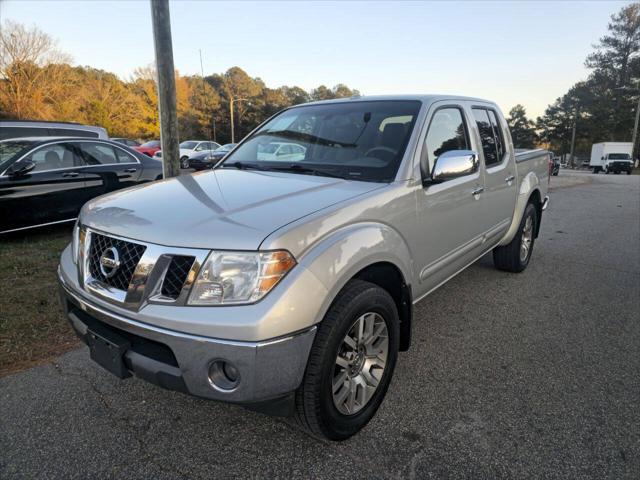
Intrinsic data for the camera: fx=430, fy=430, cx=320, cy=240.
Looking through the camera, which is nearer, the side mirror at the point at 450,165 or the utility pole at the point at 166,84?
the side mirror at the point at 450,165

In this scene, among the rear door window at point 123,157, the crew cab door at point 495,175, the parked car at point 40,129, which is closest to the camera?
the crew cab door at point 495,175

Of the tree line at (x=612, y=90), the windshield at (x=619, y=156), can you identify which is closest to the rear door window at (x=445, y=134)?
the windshield at (x=619, y=156)

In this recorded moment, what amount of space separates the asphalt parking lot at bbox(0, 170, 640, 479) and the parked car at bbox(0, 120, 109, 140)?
6.55 m

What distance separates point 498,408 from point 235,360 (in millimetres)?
1652

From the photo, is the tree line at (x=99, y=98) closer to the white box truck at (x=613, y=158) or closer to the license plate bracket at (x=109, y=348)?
the license plate bracket at (x=109, y=348)

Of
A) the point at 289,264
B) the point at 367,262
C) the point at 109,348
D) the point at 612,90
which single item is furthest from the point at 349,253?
the point at 612,90

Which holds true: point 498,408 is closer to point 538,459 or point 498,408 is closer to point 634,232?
point 538,459

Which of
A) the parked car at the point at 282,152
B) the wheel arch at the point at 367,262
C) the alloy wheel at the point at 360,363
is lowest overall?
the alloy wheel at the point at 360,363

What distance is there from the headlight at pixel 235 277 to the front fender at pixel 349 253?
15cm

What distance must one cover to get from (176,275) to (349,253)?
0.79m

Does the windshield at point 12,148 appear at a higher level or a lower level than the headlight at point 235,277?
higher

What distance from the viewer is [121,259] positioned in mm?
1995

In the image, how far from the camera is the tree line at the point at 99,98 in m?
32.0

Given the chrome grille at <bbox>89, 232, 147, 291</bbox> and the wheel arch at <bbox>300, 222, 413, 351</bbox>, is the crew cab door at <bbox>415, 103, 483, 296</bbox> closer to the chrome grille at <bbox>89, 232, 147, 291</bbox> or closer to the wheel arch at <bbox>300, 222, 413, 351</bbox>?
the wheel arch at <bbox>300, 222, 413, 351</bbox>
